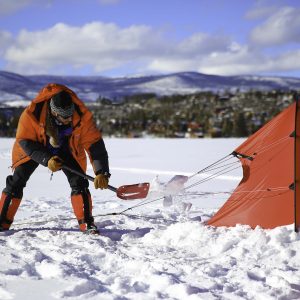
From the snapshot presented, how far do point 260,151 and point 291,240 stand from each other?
3.80ft

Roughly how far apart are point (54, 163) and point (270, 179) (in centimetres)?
217

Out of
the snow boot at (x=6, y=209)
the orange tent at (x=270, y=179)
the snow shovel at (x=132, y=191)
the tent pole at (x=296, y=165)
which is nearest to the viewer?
the tent pole at (x=296, y=165)

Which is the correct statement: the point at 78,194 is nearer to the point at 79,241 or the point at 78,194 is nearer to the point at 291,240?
the point at 79,241

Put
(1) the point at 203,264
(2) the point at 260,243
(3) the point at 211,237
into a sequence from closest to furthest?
(1) the point at 203,264 → (2) the point at 260,243 → (3) the point at 211,237

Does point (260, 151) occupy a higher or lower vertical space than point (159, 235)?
higher

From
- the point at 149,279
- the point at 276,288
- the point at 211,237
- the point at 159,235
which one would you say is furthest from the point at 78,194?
the point at 276,288

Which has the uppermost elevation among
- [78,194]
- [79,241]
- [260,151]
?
[260,151]

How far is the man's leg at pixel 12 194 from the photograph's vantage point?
171 inches

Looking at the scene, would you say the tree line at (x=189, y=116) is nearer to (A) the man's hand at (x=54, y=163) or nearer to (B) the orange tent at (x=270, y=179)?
(A) the man's hand at (x=54, y=163)

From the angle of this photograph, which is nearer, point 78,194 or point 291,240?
point 291,240

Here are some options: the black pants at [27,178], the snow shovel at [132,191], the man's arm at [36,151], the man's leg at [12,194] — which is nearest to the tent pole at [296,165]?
the snow shovel at [132,191]

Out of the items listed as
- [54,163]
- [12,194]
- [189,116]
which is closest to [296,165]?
[54,163]

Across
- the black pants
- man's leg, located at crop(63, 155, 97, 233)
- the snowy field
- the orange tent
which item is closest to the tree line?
the black pants

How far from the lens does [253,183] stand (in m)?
4.45
